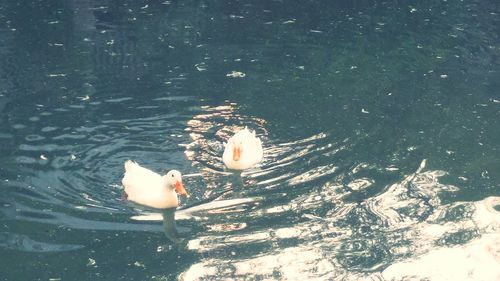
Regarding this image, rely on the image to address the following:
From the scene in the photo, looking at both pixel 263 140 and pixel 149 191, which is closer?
pixel 149 191

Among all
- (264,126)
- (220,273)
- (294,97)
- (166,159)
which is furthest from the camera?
(294,97)

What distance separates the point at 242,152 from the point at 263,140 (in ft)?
2.67

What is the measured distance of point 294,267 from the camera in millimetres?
6031

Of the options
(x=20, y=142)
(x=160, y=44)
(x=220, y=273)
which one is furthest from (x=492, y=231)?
(x=160, y=44)

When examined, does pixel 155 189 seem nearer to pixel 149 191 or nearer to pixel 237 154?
pixel 149 191

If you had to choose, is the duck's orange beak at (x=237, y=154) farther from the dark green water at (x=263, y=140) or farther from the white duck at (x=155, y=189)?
the white duck at (x=155, y=189)

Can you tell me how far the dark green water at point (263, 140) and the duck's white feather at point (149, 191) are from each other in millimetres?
124

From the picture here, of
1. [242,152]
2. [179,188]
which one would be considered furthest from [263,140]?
[179,188]

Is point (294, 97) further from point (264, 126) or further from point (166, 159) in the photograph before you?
point (166, 159)

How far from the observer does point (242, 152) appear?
7.24m

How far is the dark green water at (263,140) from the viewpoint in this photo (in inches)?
243

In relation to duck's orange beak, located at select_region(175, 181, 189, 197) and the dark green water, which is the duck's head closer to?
duck's orange beak, located at select_region(175, 181, 189, 197)

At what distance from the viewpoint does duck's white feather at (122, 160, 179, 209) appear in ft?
22.1

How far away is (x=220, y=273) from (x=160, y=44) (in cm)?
605
